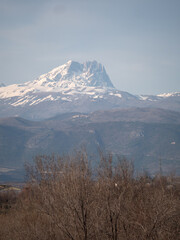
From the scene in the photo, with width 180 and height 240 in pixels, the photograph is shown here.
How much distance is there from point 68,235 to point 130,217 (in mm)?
4963

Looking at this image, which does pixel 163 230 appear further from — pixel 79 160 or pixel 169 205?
pixel 79 160

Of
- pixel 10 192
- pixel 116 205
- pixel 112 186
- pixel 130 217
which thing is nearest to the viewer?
pixel 116 205

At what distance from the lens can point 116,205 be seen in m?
21.1

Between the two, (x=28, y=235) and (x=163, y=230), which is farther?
(x=28, y=235)

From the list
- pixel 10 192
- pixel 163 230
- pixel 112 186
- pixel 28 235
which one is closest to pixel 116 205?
pixel 112 186

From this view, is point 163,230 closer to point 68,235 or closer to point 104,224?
point 104,224

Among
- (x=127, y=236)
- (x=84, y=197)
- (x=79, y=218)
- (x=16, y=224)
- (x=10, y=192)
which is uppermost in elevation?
→ (x=84, y=197)

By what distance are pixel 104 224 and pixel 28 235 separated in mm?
8610

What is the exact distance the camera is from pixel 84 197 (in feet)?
70.5

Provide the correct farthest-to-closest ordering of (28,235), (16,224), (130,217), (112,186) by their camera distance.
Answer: (16,224) < (28,235) < (130,217) < (112,186)

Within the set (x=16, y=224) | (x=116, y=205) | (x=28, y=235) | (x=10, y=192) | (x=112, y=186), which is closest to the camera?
(x=116, y=205)

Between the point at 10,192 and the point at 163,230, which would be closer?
the point at 163,230

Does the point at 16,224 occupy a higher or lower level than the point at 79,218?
lower

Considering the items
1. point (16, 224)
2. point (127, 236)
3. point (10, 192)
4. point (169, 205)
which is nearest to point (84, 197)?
point (127, 236)
